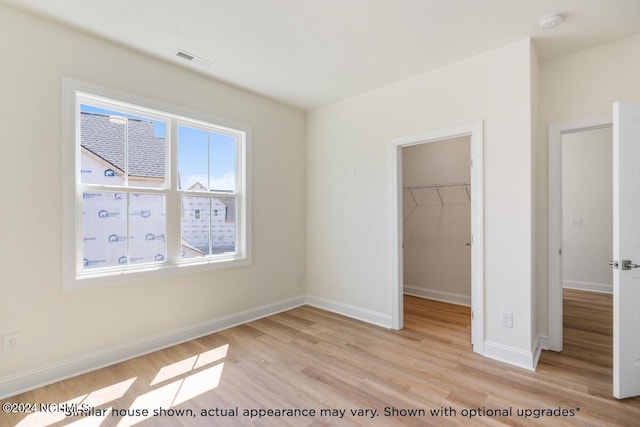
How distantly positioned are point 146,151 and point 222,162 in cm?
82

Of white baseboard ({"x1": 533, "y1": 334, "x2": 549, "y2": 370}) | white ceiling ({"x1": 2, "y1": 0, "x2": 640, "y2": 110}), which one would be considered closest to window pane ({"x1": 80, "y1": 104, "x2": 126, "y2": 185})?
white ceiling ({"x1": 2, "y1": 0, "x2": 640, "y2": 110})

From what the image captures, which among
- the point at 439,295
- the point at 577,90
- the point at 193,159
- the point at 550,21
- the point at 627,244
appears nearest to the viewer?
the point at 627,244

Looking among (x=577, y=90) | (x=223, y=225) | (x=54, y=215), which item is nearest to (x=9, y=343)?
(x=54, y=215)

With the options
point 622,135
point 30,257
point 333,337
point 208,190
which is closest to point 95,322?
point 30,257

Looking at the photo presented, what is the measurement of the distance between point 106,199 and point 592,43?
450cm

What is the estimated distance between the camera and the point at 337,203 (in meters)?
4.02

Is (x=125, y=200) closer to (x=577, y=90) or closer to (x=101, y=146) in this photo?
(x=101, y=146)

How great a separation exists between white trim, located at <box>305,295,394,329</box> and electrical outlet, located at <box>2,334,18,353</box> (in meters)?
3.00

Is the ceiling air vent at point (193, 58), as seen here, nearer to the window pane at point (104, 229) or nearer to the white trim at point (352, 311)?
the window pane at point (104, 229)

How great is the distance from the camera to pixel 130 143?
9.23ft

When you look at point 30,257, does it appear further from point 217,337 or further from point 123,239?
point 217,337

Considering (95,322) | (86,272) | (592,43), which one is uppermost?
(592,43)

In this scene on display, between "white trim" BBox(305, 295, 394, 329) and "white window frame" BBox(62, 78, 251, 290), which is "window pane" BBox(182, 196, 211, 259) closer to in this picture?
"white window frame" BBox(62, 78, 251, 290)

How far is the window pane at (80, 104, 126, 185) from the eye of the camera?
2562 mm
